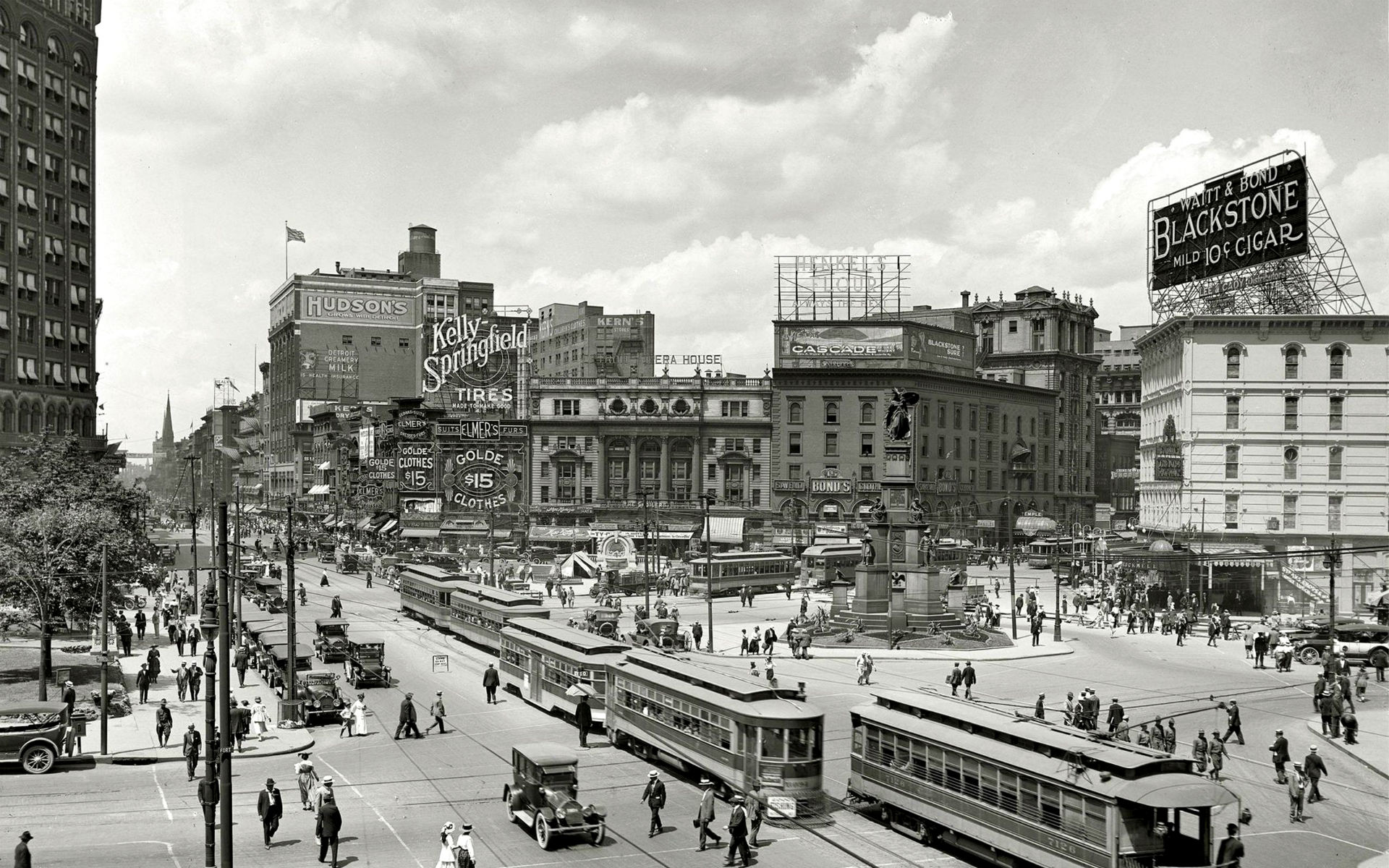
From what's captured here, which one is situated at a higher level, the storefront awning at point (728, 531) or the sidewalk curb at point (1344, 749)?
the storefront awning at point (728, 531)

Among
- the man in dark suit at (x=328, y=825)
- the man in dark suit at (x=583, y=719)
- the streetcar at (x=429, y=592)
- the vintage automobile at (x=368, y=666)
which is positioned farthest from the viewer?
the streetcar at (x=429, y=592)

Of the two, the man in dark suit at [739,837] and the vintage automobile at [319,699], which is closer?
the man in dark suit at [739,837]

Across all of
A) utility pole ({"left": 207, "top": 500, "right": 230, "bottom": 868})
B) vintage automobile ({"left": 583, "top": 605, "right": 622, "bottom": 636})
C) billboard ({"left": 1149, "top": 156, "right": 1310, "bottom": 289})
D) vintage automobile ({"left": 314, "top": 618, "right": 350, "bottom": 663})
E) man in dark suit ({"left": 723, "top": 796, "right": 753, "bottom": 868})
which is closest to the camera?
utility pole ({"left": 207, "top": 500, "right": 230, "bottom": 868})

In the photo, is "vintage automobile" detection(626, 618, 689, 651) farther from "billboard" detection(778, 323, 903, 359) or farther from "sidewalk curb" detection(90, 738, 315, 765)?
"billboard" detection(778, 323, 903, 359)

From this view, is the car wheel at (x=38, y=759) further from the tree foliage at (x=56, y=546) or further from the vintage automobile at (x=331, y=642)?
the vintage automobile at (x=331, y=642)

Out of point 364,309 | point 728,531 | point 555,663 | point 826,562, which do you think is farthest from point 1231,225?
point 364,309

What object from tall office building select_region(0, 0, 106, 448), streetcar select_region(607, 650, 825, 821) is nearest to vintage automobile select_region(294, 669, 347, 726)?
streetcar select_region(607, 650, 825, 821)

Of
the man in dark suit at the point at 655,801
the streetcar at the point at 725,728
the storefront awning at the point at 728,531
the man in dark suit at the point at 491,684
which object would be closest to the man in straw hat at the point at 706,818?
the man in dark suit at the point at 655,801
